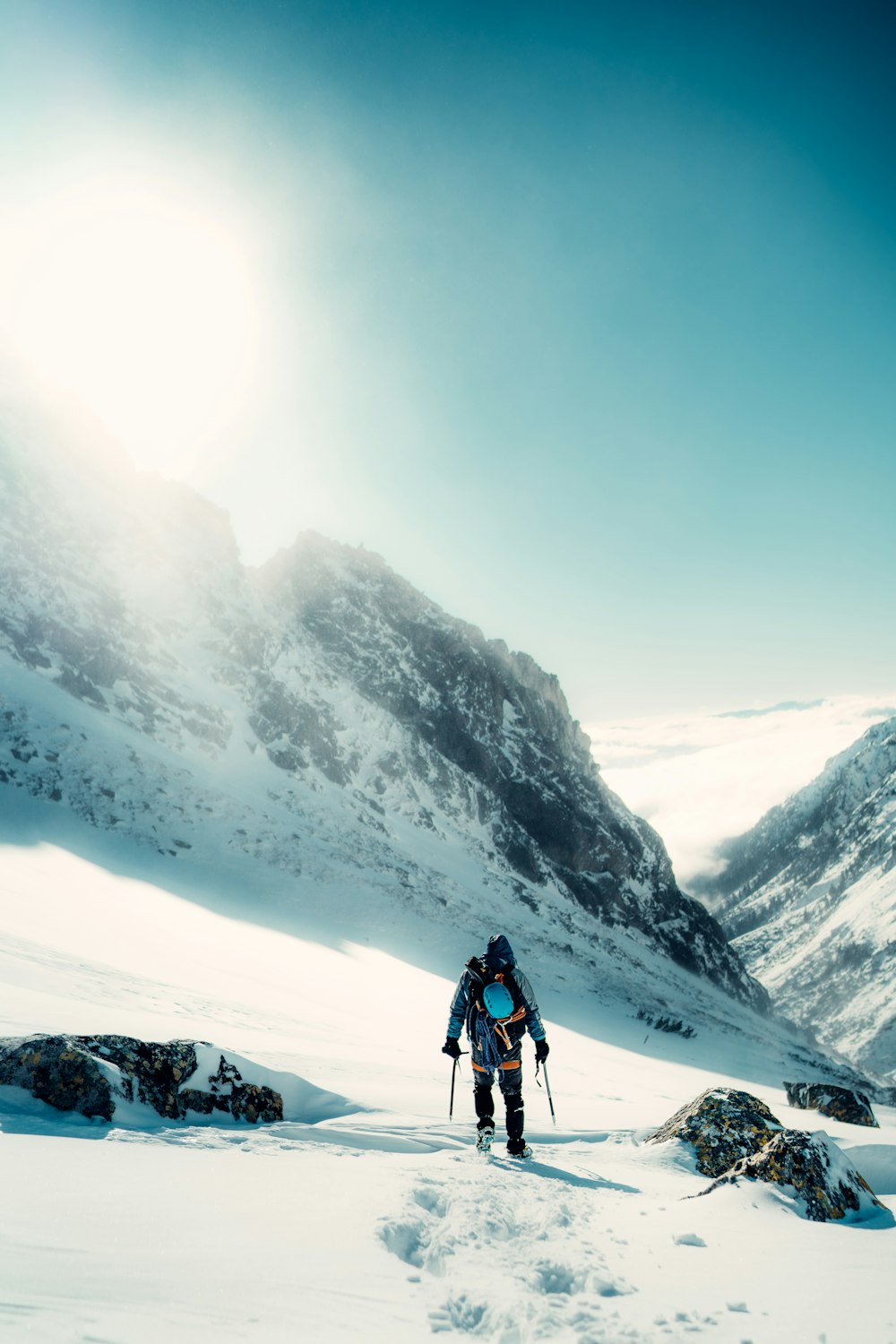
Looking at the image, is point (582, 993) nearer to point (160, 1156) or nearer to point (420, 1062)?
point (420, 1062)

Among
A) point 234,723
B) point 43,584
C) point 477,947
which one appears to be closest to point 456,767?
point 234,723

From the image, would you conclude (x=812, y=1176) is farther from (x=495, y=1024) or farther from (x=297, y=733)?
(x=297, y=733)

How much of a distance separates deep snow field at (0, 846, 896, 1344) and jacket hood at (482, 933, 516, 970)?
5.30 feet

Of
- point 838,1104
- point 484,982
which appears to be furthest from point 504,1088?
point 838,1104

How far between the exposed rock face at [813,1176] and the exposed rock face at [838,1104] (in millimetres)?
8814

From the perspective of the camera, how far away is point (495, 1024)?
7.18 m

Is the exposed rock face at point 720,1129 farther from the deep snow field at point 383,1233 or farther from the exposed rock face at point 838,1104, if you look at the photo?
the exposed rock face at point 838,1104

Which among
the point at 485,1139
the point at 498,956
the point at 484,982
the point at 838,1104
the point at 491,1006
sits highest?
the point at 498,956

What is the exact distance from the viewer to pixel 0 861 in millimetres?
22625

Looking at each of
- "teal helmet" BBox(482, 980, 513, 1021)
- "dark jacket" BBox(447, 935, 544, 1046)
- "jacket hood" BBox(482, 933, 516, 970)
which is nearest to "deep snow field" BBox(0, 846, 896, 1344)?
"dark jacket" BBox(447, 935, 544, 1046)

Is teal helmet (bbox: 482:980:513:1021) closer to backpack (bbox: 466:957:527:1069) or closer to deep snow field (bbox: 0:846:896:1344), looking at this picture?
backpack (bbox: 466:957:527:1069)

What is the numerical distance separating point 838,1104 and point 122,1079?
1365cm

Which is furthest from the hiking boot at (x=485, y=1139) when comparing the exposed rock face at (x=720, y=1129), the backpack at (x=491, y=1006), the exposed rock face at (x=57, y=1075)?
the exposed rock face at (x=57, y=1075)

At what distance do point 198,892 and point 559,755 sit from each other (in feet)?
241
